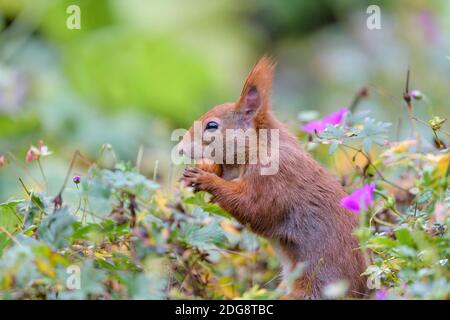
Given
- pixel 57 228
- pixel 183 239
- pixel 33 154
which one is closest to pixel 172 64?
pixel 33 154

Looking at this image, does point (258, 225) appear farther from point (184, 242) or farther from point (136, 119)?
point (136, 119)

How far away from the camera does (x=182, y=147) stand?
8.34ft

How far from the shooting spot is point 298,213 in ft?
7.36

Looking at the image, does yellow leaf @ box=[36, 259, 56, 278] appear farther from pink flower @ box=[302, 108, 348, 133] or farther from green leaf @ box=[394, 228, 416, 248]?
pink flower @ box=[302, 108, 348, 133]

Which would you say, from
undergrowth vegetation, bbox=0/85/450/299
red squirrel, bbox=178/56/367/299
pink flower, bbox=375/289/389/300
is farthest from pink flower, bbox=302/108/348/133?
pink flower, bbox=375/289/389/300

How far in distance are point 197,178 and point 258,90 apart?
367mm

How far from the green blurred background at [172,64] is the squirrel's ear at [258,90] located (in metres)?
1.81

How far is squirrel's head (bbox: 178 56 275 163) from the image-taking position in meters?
2.52

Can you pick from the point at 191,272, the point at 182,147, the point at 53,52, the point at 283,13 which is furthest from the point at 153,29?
the point at 191,272

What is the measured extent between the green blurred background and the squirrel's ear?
71.1 inches

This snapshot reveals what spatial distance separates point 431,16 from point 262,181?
379 cm

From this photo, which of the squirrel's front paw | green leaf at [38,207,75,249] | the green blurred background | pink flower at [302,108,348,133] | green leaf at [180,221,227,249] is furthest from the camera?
the green blurred background

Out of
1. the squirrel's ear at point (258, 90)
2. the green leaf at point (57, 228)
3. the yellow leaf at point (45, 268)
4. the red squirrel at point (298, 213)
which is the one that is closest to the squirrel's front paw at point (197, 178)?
the red squirrel at point (298, 213)

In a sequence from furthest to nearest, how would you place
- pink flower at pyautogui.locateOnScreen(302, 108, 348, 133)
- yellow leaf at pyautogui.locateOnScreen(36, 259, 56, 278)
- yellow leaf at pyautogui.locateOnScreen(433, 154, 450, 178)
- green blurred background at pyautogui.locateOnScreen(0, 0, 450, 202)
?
1. green blurred background at pyautogui.locateOnScreen(0, 0, 450, 202)
2. pink flower at pyautogui.locateOnScreen(302, 108, 348, 133)
3. yellow leaf at pyautogui.locateOnScreen(433, 154, 450, 178)
4. yellow leaf at pyautogui.locateOnScreen(36, 259, 56, 278)
